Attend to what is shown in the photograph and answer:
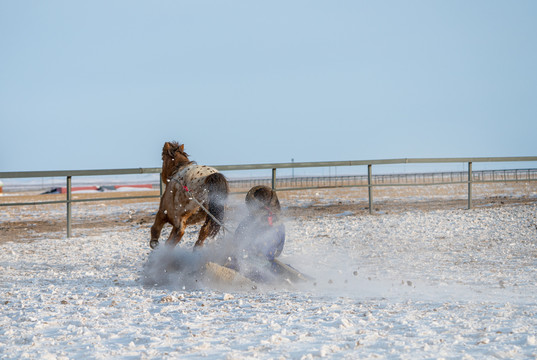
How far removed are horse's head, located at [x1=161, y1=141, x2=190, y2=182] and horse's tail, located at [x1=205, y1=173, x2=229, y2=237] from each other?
0.85 metres

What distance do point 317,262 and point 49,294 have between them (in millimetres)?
3444

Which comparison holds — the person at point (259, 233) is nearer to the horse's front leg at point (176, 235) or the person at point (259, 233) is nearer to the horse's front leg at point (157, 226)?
the horse's front leg at point (176, 235)

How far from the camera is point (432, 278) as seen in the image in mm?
6199

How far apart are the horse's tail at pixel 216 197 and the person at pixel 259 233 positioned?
0.97 meters

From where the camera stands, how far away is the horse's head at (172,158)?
8078 millimetres

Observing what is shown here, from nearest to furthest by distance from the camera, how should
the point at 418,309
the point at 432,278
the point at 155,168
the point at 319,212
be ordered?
the point at 418,309 → the point at 432,278 → the point at 155,168 → the point at 319,212

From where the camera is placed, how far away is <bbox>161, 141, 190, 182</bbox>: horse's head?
26.5 ft

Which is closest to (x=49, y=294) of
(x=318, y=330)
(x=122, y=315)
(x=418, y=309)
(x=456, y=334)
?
(x=122, y=315)

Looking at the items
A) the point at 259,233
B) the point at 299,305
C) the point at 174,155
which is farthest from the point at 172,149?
the point at 299,305

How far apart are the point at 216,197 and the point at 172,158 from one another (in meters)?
1.13

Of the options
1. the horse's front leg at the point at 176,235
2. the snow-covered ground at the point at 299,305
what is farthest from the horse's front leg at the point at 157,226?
the snow-covered ground at the point at 299,305

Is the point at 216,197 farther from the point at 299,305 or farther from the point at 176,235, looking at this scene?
the point at 299,305

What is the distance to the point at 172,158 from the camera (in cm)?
811

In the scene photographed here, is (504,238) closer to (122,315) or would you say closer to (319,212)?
(319,212)
